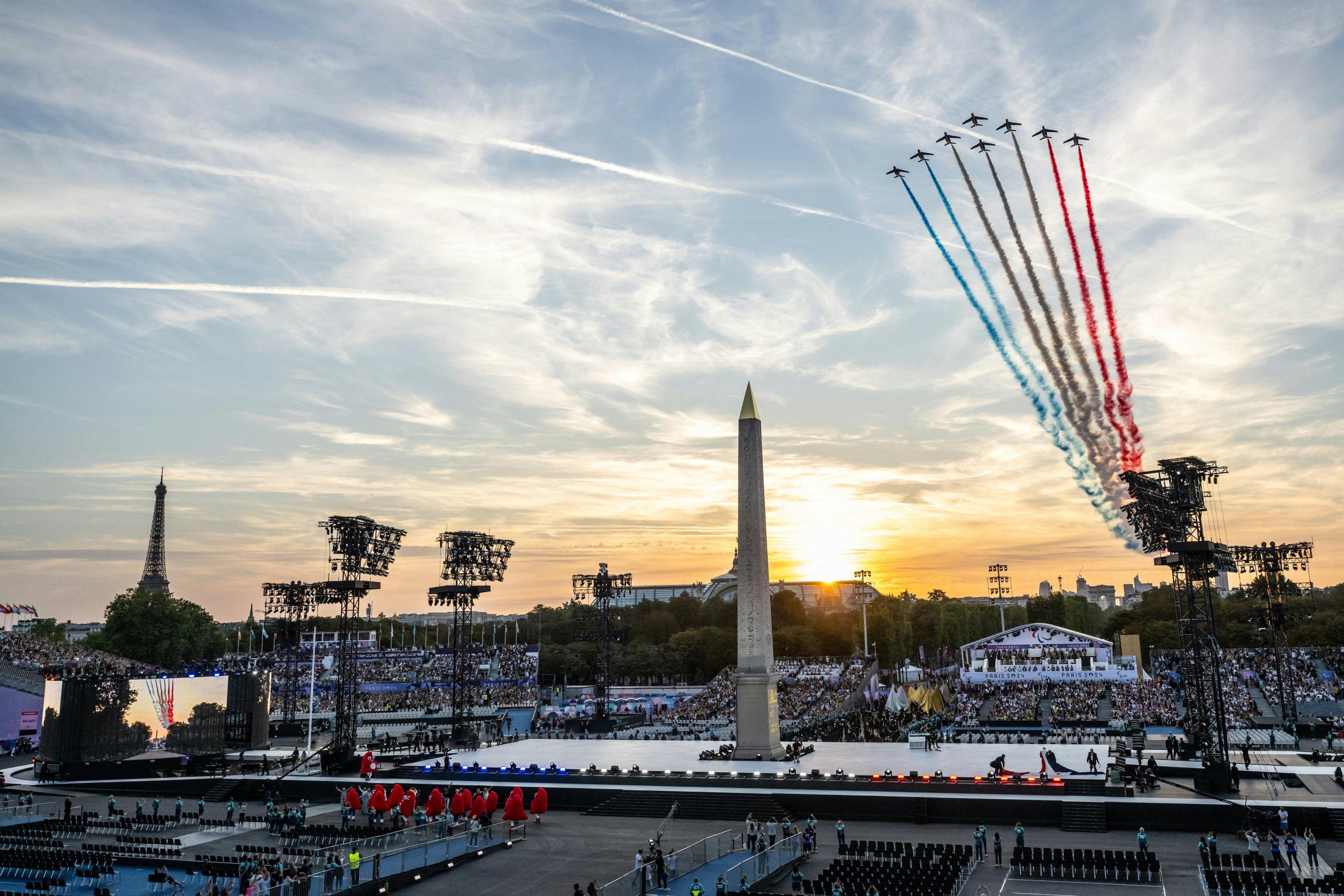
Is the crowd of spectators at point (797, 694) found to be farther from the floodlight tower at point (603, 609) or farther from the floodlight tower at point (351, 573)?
the floodlight tower at point (351, 573)

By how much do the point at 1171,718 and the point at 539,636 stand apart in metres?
73.5

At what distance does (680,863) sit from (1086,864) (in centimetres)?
1094

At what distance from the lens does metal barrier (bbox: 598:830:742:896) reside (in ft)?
77.6

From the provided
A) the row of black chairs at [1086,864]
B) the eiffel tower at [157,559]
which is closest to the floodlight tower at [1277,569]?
the row of black chairs at [1086,864]

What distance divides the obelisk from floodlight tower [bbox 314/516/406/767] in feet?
A: 63.8

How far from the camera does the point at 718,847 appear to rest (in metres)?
28.3

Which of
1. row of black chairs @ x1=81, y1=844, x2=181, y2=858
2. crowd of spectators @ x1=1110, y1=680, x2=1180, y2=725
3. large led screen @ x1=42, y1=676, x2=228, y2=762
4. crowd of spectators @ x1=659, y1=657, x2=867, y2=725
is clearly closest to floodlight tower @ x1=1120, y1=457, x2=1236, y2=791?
crowd of spectators @ x1=1110, y1=680, x2=1180, y2=725

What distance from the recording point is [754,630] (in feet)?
136

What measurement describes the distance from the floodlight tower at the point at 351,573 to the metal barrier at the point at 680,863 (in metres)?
23.7

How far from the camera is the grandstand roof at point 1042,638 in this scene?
254ft

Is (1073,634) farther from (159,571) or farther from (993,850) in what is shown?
(159,571)

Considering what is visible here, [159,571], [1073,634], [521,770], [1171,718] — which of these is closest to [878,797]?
[521,770]

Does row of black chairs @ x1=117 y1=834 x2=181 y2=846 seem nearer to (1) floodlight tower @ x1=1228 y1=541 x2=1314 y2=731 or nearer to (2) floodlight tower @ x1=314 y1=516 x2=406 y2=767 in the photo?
(2) floodlight tower @ x1=314 y1=516 x2=406 y2=767

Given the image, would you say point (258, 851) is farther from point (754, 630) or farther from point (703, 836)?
point (754, 630)
